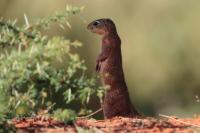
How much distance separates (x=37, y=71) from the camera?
515cm

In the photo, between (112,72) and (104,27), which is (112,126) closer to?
(112,72)

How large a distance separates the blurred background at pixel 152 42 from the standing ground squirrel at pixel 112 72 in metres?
5.64

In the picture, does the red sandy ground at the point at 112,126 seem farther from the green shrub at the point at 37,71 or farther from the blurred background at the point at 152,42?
the blurred background at the point at 152,42

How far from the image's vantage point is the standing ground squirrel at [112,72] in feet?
25.8

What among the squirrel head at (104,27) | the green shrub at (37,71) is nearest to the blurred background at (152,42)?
the squirrel head at (104,27)

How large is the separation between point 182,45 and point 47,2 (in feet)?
8.86

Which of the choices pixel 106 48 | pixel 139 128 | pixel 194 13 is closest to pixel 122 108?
pixel 106 48

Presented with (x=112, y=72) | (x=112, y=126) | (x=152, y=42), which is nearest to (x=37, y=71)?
(x=112, y=126)

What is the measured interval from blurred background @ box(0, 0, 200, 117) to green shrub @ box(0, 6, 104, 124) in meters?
8.07

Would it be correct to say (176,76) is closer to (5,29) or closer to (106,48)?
(106,48)

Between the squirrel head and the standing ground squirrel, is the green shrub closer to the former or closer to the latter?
the standing ground squirrel

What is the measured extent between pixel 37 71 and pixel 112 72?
277cm

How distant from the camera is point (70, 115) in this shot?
542 centimetres

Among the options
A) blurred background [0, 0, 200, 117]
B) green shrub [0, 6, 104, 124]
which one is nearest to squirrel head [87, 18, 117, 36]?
green shrub [0, 6, 104, 124]
